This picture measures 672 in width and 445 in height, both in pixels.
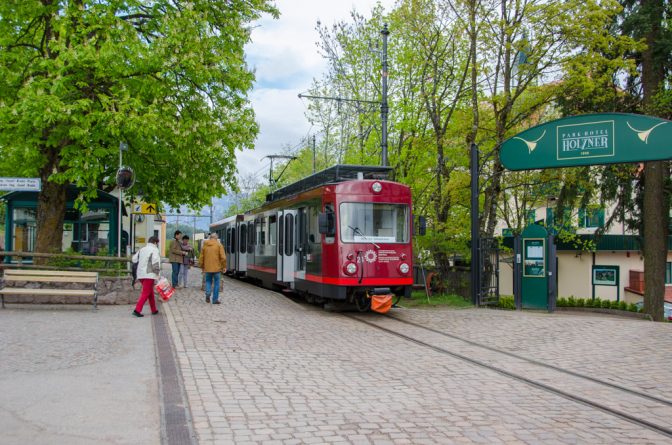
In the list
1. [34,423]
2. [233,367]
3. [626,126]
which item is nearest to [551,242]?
[626,126]

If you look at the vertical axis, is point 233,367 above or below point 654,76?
below

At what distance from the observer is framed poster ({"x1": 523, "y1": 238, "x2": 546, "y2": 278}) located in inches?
679

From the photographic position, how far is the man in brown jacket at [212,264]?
16.0 m

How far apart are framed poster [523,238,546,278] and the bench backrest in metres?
10.6

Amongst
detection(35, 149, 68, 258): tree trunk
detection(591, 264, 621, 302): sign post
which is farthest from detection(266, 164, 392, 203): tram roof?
detection(591, 264, 621, 302): sign post

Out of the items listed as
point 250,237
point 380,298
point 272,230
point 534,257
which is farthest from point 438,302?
point 250,237

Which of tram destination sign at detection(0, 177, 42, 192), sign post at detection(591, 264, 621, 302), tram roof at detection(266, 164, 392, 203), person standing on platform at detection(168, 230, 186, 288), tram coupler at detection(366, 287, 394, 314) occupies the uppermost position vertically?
tram roof at detection(266, 164, 392, 203)

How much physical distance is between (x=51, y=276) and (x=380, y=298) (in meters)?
7.02

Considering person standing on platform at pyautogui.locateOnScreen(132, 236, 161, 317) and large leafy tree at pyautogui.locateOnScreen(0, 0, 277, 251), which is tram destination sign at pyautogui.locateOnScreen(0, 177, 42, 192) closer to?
large leafy tree at pyautogui.locateOnScreen(0, 0, 277, 251)

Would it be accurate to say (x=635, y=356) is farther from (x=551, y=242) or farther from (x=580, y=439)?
(x=551, y=242)

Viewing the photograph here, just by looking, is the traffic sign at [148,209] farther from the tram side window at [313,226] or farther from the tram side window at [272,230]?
the tram side window at [313,226]

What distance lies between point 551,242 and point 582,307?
12095 millimetres

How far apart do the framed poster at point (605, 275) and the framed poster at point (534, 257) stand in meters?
21.1

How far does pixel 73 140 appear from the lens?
16.7m
